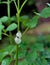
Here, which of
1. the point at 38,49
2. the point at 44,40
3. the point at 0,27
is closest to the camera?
the point at 0,27

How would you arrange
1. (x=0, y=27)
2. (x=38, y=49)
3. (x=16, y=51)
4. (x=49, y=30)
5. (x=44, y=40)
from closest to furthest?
(x=0, y=27) → (x=16, y=51) → (x=38, y=49) → (x=44, y=40) → (x=49, y=30)

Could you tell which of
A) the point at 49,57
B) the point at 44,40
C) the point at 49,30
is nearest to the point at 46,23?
the point at 49,30

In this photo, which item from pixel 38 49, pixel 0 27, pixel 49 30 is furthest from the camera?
pixel 49 30

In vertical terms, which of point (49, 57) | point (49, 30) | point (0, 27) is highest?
point (0, 27)

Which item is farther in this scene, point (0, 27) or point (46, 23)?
point (46, 23)

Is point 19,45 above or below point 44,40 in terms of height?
above

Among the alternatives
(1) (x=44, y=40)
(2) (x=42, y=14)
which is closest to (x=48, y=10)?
(2) (x=42, y=14)

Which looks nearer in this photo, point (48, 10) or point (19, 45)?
point (48, 10)

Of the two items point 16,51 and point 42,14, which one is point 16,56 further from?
point 42,14

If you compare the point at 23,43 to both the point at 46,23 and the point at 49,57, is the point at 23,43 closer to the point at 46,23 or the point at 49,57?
the point at 49,57
